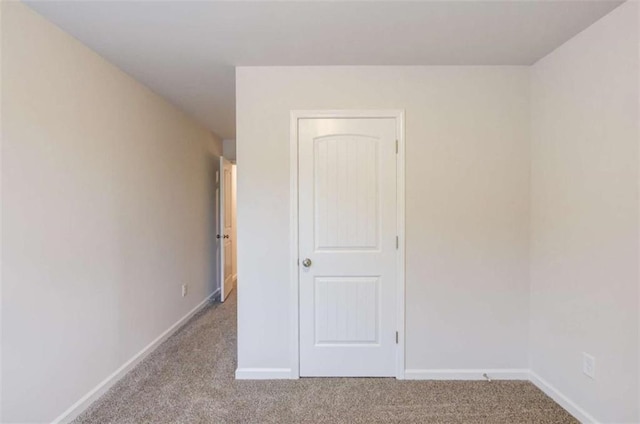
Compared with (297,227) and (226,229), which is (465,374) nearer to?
(297,227)

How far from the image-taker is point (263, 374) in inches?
100

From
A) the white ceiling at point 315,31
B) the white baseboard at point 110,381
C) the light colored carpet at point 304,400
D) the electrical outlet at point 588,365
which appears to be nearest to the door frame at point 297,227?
the light colored carpet at point 304,400

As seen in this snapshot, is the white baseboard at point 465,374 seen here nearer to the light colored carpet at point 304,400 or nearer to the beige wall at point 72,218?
the light colored carpet at point 304,400

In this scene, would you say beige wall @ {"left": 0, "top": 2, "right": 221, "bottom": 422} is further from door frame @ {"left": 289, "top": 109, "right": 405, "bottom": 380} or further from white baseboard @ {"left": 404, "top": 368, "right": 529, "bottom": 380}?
white baseboard @ {"left": 404, "top": 368, "right": 529, "bottom": 380}

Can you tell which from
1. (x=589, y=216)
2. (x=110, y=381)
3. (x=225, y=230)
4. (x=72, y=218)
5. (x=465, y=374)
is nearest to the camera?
(x=589, y=216)

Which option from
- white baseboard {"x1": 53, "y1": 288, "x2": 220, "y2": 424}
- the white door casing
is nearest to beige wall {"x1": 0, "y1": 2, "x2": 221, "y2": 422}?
white baseboard {"x1": 53, "y1": 288, "x2": 220, "y2": 424}

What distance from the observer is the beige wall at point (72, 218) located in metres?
1.70

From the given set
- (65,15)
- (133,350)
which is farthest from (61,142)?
(133,350)

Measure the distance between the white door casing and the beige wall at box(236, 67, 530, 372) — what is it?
81.8 inches

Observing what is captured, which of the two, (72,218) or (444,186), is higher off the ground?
(444,186)

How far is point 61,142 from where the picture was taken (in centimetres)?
200

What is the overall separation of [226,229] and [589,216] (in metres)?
3.99

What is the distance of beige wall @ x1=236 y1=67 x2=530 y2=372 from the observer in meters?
2.50

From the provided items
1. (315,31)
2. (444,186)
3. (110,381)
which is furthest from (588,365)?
(110,381)
